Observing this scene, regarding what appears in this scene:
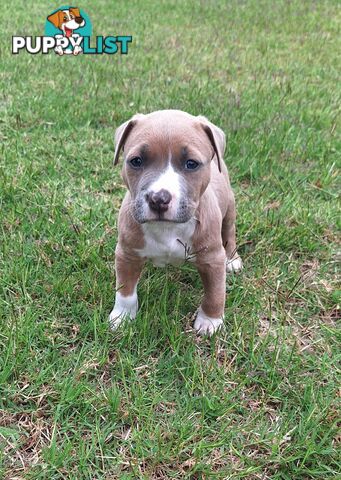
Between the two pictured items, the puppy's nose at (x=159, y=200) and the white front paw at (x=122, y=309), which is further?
the white front paw at (x=122, y=309)

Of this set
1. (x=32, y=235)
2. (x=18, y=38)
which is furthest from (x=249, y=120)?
(x=18, y=38)

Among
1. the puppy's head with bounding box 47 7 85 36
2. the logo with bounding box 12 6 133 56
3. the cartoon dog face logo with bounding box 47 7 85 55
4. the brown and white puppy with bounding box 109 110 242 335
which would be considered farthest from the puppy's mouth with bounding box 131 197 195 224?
the puppy's head with bounding box 47 7 85 36

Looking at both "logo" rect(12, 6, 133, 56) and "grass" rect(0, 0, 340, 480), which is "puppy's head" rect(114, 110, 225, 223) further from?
"logo" rect(12, 6, 133, 56)

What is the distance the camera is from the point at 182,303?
3344mm

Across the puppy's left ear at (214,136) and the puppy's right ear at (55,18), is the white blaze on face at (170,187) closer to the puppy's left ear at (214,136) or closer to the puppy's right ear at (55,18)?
the puppy's left ear at (214,136)

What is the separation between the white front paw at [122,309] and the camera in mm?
3096

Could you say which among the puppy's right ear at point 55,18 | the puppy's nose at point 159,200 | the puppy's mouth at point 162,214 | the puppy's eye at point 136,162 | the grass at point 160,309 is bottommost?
the grass at point 160,309

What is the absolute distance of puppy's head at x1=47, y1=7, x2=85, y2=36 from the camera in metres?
8.62

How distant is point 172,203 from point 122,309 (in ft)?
3.05

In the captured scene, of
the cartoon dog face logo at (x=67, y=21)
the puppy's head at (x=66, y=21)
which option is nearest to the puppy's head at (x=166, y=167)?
the cartoon dog face logo at (x=67, y=21)

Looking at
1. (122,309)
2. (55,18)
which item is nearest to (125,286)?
(122,309)

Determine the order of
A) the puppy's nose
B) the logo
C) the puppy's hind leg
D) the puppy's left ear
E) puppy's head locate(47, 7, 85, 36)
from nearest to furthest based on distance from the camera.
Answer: the puppy's nose → the puppy's left ear → the puppy's hind leg → the logo → puppy's head locate(47, 7, 85, 36)

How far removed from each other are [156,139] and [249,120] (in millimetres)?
3075

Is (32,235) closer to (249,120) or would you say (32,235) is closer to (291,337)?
(291,337)
